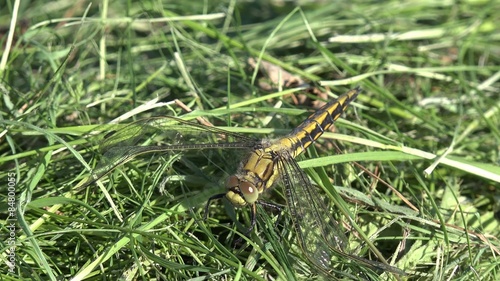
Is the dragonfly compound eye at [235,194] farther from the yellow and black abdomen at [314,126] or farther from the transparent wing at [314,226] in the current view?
the yellow and black abdomen at [314,126]

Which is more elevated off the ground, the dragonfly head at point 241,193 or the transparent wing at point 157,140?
the transparent wing at point 157,140

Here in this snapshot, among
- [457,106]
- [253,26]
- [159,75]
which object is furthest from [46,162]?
[457,106]

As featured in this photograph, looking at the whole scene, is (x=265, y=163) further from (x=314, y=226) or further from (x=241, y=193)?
(x=314, y=226)

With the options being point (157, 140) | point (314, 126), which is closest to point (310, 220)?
point (314, 126)

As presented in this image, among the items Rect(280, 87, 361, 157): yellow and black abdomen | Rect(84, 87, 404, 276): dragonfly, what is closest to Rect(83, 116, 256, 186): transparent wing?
Rect(84, 87, 404, 276): dragonfly

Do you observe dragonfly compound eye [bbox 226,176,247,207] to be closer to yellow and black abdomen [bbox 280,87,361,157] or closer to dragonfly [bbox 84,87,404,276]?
dragonfly [bbox 84,87,404,276]

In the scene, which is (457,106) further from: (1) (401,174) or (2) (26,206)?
(2) (26,206)

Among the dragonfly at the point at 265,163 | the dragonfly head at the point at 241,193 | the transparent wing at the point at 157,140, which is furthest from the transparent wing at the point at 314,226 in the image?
the transparent wing at the point at 157,140

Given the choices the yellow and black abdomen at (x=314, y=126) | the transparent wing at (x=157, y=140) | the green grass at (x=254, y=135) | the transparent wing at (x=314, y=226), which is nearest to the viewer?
the transparent wing at (x=314, y=226)
